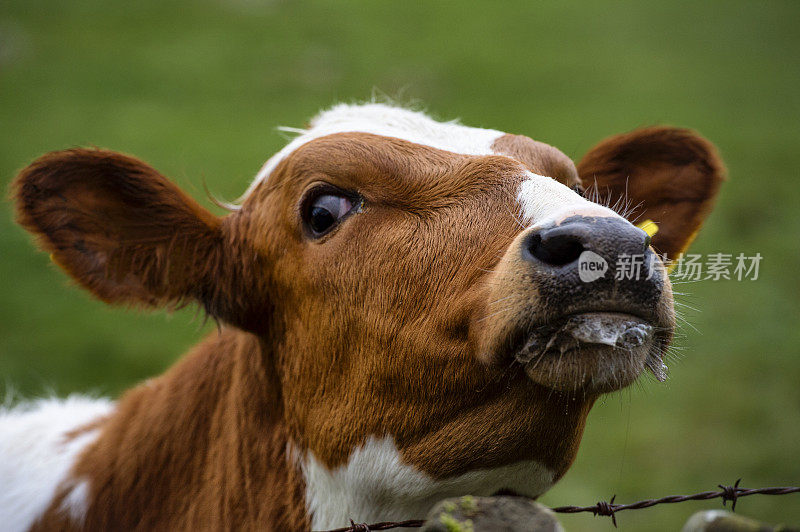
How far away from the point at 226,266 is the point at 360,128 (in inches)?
30.1

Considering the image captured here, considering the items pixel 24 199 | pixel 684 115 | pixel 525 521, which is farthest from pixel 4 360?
pixel 684 115

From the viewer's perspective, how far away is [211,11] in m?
22.8

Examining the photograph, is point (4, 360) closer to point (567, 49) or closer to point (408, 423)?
point (408, 423)

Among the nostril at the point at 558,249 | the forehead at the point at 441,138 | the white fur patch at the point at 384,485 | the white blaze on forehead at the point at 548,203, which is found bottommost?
the white fur patch at the point at 384,485

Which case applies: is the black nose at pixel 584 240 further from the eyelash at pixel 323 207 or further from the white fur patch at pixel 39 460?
the white fur patch at pixel 39 460

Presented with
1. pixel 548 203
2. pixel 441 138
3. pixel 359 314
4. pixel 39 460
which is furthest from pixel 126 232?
pixel 548 203

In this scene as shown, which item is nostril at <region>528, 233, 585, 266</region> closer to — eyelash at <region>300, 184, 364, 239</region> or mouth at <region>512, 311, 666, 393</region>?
mouth at <region>512, 311, 666, 393</region>

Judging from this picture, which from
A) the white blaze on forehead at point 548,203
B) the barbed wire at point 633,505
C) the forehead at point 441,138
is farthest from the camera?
the forehead at point 441,138

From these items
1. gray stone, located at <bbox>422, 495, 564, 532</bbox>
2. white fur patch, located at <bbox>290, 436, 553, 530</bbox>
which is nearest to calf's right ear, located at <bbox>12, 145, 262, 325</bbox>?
white fur patch, located at <bbox>290, 436, 553, 530</bbox>

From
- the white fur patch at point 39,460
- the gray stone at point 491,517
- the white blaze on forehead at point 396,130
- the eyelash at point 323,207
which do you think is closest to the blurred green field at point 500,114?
the white fur patch at point 39,460

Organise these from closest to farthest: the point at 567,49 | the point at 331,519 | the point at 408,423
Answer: the point at 408,423 < the point at 331,519 < the point at 567,49

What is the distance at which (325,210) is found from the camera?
2.98 m

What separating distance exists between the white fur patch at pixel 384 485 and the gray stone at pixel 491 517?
73 cm

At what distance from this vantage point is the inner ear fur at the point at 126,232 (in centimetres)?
325
